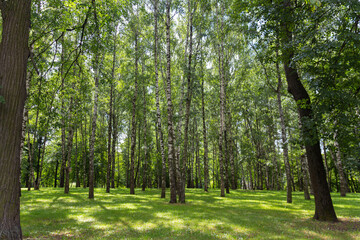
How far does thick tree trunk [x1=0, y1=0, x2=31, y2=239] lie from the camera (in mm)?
5066

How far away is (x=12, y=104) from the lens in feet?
17.5

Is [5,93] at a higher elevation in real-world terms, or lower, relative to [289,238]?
higher

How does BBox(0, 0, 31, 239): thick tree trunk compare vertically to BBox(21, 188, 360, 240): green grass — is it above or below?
above

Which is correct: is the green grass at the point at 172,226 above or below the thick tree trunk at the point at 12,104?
below

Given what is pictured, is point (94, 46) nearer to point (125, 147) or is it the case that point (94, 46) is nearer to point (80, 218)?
point (80, 218)

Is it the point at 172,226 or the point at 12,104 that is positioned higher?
the point at 12,104

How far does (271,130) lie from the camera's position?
3575 centimetres

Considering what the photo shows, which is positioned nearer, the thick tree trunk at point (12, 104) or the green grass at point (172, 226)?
the thick tree trunk at point (12, 104)

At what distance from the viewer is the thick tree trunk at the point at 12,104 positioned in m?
5.07

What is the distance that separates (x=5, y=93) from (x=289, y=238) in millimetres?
9210

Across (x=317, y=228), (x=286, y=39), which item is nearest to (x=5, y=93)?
(x=286, y=39)

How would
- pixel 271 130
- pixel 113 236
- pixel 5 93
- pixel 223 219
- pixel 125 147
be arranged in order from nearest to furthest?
pixel 5 93 < pixel 113 236 < pixel 223 219 < pixel 271 130 < pixel 125 147

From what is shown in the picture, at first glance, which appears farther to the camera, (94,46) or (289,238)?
(94,46)

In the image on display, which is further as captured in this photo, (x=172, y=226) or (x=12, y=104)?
(x=172, y=226)
